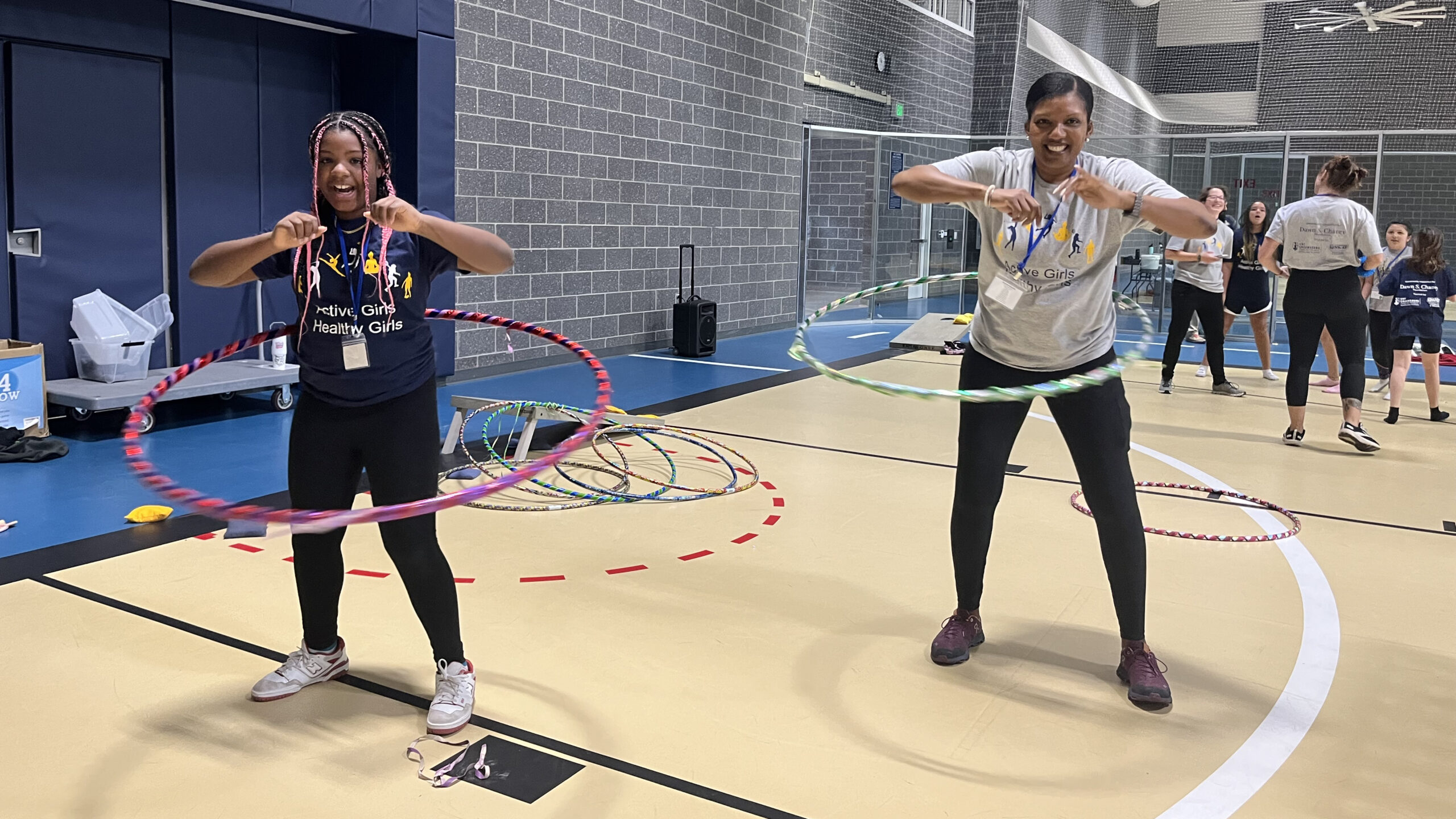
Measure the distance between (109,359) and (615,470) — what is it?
3.50 metres

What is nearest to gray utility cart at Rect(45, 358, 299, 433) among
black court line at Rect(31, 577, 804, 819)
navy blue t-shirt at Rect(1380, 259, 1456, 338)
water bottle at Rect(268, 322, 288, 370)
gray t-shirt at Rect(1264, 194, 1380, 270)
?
water bottle at Rect(268, 322, 288, 370)

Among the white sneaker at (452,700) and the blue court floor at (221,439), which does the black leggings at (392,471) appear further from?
the blue court floor at (221,439)

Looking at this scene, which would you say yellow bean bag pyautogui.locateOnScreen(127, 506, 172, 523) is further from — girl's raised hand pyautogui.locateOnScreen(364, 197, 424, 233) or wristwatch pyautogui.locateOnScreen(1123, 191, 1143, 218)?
wristwatch pyautogui.locateOnScreen(1123, 191, 1143, 218)

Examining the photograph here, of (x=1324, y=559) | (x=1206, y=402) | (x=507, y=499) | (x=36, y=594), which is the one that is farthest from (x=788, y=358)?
(x=36, y=594)

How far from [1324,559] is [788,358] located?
7029mm

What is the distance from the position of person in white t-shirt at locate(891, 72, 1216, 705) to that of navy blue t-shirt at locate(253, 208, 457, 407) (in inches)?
53.6

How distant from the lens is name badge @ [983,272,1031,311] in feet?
10.6

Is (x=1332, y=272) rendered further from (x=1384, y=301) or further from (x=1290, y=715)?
(x=1290, y=715)

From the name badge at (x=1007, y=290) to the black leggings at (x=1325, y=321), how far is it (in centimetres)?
435

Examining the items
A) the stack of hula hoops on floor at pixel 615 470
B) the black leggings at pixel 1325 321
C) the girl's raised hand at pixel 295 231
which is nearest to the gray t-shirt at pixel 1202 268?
the black leggings at pixel 1325 321

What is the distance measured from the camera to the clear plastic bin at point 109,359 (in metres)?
6.99

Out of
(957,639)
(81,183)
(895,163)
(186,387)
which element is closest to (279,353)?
(186,387)

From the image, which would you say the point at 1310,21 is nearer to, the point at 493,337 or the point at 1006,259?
the point at 493,337

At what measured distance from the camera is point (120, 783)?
8.77 ft
